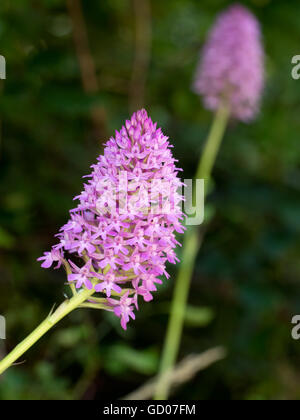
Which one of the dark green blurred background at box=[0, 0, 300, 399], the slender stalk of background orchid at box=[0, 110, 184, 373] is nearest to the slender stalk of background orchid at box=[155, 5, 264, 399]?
the dark green blurred background at box=[0, 0, 300, 399]

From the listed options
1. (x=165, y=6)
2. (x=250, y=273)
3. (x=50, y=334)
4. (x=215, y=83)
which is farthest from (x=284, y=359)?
(x=165, y=6)

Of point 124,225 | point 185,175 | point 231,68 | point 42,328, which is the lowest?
point 42,328

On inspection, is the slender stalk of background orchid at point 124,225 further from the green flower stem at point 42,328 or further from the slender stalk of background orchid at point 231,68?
the slender stalk of background orchid at point 231,68

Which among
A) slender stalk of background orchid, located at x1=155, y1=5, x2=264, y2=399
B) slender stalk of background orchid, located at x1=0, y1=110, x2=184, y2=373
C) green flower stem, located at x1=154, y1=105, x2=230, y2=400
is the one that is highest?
slender stalk of background orchid, located at x1=155, y1=5, x2=264, y2=399

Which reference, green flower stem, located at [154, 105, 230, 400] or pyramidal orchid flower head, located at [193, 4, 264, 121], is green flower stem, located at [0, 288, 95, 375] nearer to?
green flower stem, located at [154, 105, 230, 400]

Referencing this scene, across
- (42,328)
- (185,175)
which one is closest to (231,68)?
(185,175)

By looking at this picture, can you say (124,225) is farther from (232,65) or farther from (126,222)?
(232,65)
